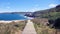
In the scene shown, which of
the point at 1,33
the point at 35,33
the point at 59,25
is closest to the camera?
the point at 1,33

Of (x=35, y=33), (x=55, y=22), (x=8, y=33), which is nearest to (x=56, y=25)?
(x=55, y=22)

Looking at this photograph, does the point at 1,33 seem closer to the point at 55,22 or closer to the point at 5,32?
the point at 5,32

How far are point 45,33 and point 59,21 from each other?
10.6m

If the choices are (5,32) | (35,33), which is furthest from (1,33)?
(35,33)

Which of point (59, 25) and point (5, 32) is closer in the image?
point (5, 32)

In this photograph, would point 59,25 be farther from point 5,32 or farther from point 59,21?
point 5,32

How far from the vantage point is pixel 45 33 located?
13.6m

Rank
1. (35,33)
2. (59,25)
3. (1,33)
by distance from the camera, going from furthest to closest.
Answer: (59,25) → (35,33) → (1,33)

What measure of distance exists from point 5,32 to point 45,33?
3.07 metres

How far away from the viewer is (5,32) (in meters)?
13.1

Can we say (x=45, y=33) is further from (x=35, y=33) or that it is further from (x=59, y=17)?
(x=59, y=17)

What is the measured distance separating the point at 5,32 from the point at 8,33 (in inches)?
9.8

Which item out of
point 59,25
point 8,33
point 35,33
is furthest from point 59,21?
point 8,33

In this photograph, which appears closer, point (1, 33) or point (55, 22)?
point (1, 33)
